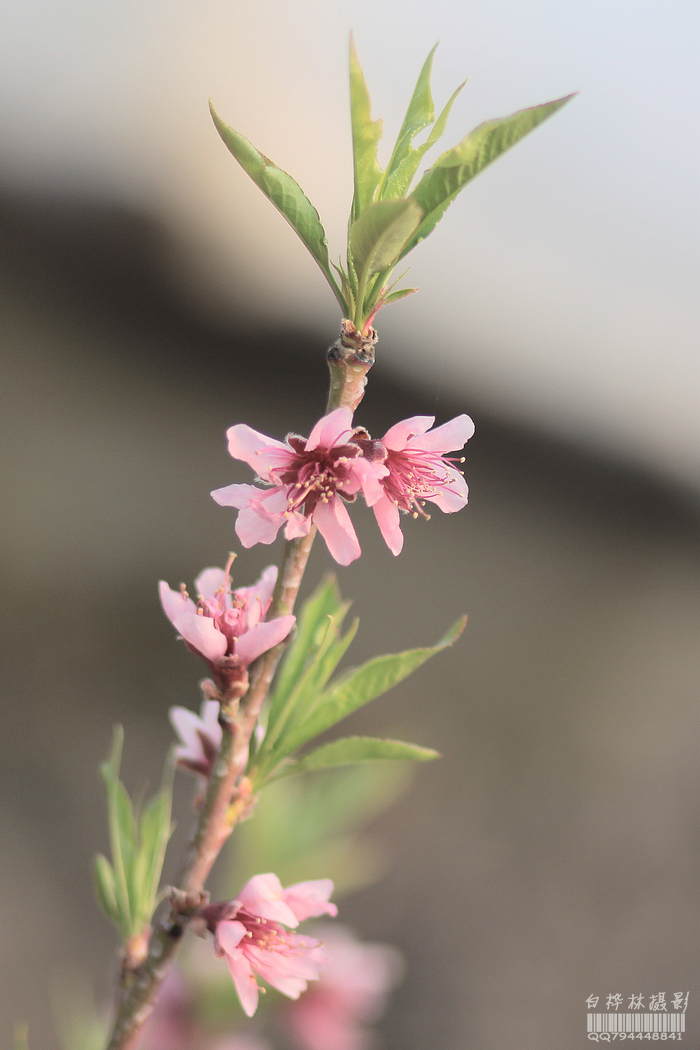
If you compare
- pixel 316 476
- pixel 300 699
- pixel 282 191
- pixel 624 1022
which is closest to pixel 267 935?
pixel 300 699

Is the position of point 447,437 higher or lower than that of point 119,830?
higher

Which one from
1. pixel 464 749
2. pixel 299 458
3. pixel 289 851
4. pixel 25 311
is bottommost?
pixel 464 749

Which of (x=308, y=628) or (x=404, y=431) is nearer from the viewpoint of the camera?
(x=404, y=431)

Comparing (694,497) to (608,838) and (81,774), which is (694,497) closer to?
(608,838)

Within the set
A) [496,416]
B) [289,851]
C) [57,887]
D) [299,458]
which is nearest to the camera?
[299,458]

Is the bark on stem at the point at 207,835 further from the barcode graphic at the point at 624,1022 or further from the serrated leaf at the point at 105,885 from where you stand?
the barcode graphic at the point at 624,1022

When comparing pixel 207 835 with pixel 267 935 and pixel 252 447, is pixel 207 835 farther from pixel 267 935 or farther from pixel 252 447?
pixel 252 447

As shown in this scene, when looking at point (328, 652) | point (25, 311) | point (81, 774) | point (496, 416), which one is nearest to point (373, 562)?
point (496, 416)
